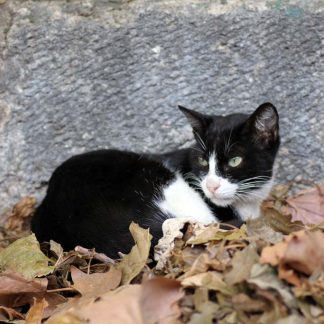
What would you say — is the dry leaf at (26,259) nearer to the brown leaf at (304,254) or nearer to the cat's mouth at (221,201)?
the cat's mouth at (221,201)

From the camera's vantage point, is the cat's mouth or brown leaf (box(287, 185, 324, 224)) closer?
brown leaf (box(287, 185, 324, 224))

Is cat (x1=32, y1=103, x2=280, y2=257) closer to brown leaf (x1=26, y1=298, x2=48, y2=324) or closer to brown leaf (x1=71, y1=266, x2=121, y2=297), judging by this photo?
brown leaf (x1=71, y1=266, x2=121, y2=297)

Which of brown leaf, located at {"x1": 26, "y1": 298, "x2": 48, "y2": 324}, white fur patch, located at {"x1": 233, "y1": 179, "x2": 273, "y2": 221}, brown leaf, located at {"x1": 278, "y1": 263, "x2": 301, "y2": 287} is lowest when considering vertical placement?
white fur patch, located at {"x1": 233, "y1": 179, "x2": 273, "y2": 221}

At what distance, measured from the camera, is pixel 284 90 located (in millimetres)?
2838

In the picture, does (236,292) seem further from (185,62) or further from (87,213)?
(185,62)

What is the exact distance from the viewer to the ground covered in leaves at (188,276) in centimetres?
176

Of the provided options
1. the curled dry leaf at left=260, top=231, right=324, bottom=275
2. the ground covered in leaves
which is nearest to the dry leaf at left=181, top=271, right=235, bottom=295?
the ground covered in leaves

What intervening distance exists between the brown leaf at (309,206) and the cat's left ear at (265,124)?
9.6 inches

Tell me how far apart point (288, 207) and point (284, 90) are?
1.78ft

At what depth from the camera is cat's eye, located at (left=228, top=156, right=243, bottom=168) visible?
8.57 feet

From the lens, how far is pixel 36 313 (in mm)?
2113

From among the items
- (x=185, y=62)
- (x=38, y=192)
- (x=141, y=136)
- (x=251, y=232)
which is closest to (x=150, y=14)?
(x=185, y=62)

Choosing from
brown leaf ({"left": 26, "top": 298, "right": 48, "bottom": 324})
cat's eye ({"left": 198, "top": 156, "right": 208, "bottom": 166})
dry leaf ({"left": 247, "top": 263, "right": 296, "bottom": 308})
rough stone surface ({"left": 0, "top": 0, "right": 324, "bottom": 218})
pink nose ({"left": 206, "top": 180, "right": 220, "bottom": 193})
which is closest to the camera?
dry leaf ({"left": 247, "top": 263, "right": 296, "bottom": 308})

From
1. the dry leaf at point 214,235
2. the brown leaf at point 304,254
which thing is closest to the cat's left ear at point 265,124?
the dry leaf at point 214,235
